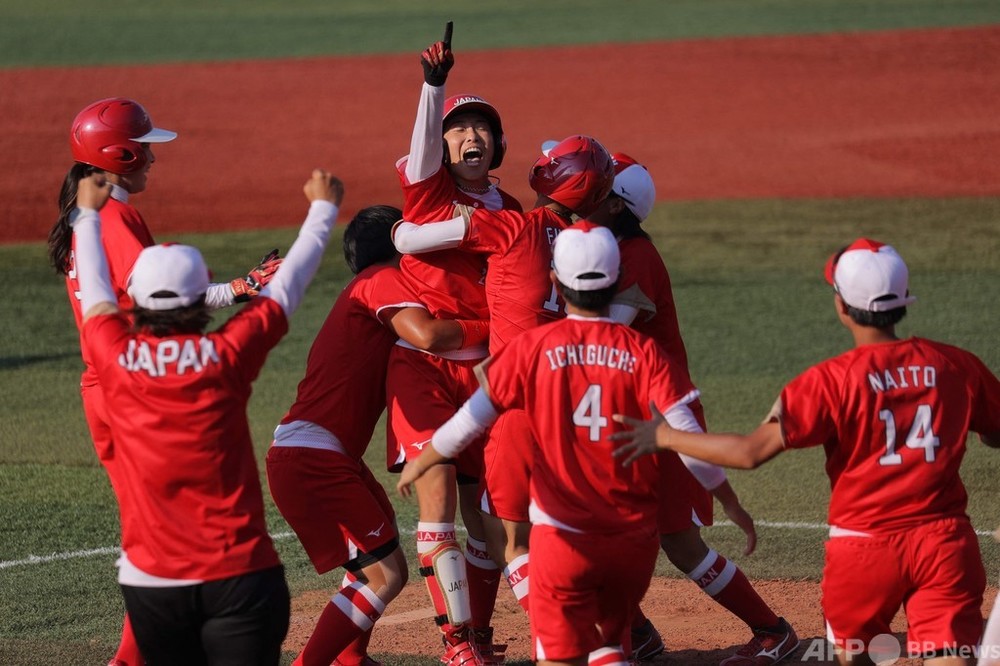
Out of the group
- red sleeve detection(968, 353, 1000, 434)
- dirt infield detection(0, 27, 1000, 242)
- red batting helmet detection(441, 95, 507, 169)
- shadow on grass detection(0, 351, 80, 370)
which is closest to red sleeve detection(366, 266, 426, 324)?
red batting helmet detection(441, 95, 507, 169)

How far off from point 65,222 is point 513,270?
193 centimetres

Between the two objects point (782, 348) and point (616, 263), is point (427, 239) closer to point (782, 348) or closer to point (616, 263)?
point (616, 263)

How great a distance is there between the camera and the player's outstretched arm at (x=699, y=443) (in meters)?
5.09

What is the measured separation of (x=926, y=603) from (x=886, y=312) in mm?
1015

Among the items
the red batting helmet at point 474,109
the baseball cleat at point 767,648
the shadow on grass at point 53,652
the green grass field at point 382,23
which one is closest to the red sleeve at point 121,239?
the red batting helmet at point 474,109

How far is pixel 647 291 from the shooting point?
21.4 feet

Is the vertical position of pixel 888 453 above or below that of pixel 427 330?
below

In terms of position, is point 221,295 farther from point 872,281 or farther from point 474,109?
point 872,281

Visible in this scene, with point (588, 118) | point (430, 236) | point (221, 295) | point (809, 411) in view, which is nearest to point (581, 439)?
point (809, 411)

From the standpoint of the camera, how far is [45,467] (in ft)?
34.7

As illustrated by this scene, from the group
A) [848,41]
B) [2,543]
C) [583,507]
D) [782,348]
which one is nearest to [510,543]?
[583,507]

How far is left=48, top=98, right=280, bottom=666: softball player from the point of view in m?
6.10

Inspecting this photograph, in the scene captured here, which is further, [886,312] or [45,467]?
[45,467]

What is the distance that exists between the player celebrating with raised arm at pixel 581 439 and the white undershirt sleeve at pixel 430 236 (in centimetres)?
115
